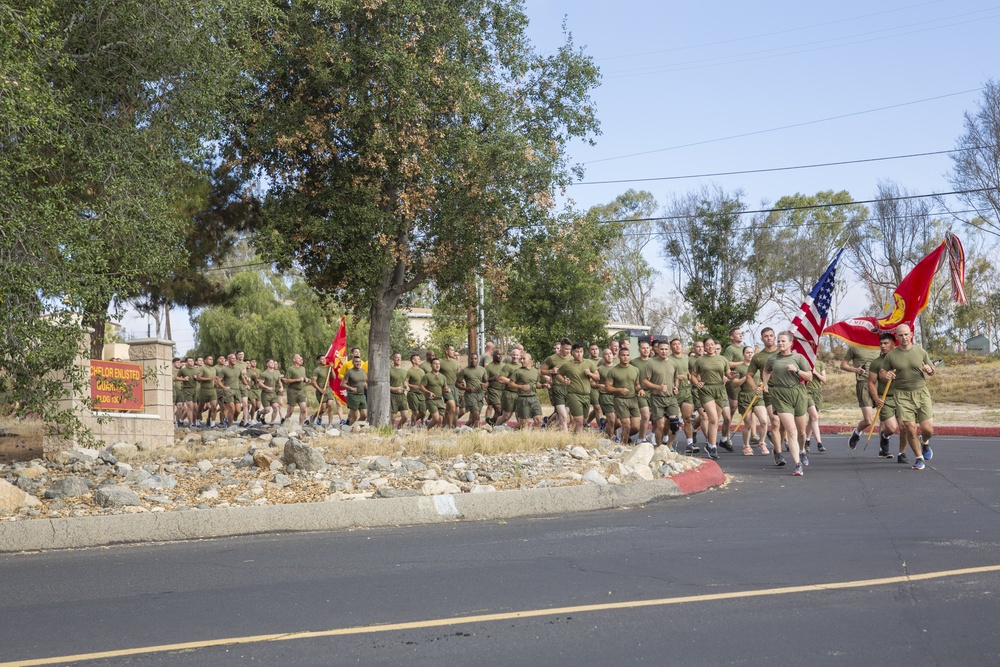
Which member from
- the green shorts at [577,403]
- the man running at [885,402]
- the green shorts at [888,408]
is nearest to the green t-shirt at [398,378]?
the green shorts at [577,403]

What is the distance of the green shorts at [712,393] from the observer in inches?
639

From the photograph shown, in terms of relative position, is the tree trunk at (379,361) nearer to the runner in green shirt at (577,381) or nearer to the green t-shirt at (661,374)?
the runner in green shirt at (577,381)

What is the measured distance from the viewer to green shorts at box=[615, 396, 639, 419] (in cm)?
1681

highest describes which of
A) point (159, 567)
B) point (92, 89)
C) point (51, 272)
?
point (92, 89)

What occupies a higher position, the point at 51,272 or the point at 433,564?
the point at 51,272

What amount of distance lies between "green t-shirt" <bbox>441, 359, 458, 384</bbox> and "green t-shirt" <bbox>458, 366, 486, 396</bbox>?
82cm

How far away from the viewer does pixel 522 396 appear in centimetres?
1911

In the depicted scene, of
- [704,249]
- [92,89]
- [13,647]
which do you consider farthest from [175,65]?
[704,249]

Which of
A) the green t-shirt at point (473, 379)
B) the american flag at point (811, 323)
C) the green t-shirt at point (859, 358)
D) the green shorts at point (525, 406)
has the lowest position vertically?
the green shorts at point (525, 406)

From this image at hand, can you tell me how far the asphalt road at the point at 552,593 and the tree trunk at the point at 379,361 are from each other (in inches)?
449

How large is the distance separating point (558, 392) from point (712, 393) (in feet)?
9.27

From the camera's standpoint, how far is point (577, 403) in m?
17.6

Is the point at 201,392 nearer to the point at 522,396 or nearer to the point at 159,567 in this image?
the point at 522,396

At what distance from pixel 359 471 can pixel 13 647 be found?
6945 millimetres
